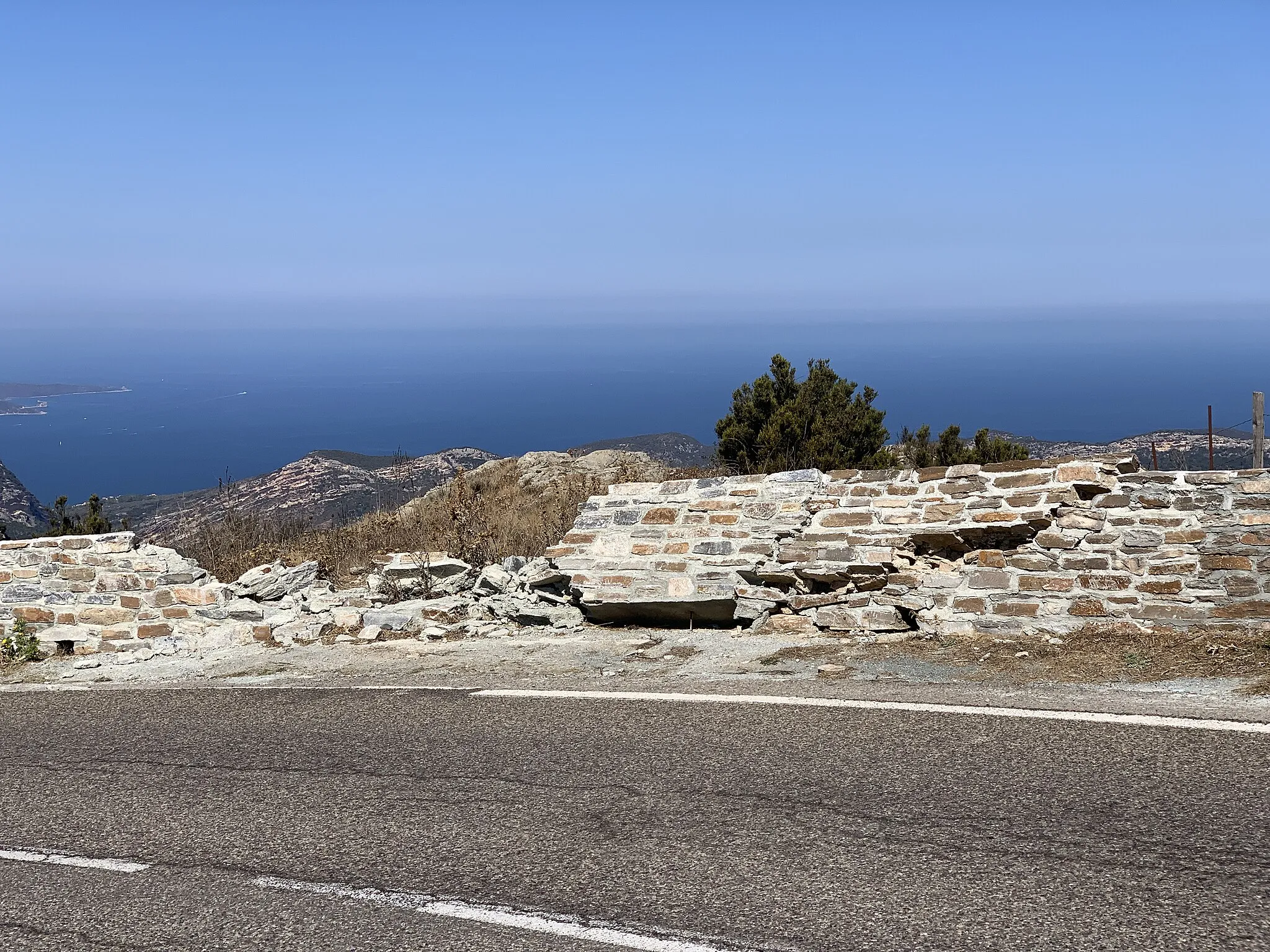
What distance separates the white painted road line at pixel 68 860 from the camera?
5.38 m

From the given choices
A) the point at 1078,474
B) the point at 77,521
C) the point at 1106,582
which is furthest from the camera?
the point at 77,521

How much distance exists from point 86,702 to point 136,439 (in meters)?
187

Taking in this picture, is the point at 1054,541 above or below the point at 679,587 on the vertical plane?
above

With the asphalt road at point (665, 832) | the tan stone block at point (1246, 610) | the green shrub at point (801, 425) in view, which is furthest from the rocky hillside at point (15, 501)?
the tan stone block at point (1246, 610)

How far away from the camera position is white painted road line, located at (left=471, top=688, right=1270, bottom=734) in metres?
6.30

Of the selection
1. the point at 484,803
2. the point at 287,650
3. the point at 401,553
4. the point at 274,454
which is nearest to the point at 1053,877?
the point at 484,803

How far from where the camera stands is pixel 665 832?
527 cm

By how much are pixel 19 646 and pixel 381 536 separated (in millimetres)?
5409

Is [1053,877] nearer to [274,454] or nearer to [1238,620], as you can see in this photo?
[1238,620]

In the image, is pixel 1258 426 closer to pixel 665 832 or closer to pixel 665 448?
pixel 665 832

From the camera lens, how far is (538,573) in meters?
11.5

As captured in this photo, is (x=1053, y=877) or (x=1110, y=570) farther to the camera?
(x=1110, y=570)

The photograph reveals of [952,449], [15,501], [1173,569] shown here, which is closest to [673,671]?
[1173,569]

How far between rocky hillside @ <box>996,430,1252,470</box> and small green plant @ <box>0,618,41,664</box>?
16.5m
